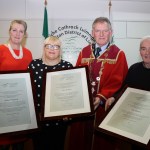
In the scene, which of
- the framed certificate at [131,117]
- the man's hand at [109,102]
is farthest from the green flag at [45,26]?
the framed certificate at [131,117]

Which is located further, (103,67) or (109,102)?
(103,67)

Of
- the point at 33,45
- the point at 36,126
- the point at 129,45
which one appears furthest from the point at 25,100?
the point at 129,45

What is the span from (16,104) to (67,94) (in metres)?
0.39

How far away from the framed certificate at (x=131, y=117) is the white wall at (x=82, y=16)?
1947 millimetres

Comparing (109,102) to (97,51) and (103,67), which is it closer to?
(103,67)

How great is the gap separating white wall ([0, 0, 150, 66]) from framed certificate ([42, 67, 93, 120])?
169cm

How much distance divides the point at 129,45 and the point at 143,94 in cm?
200

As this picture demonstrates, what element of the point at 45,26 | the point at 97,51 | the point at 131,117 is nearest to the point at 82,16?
the point at 45,26

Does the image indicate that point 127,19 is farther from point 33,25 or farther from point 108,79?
point 108,79

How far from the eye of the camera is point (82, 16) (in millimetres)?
3467

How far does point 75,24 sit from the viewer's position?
3.45 metres

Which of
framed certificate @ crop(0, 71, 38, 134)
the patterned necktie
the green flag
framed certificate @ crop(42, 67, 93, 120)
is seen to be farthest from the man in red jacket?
the green flag

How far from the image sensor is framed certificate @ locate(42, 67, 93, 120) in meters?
1.74

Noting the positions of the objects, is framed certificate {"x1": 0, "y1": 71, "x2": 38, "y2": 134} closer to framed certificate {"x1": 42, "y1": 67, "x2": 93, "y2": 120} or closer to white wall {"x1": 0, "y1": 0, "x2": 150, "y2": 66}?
framed certificate {"x1": 42, "y1": 67, "x2": 93, "y2": 120}
